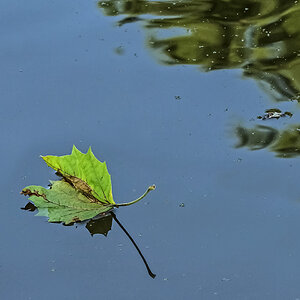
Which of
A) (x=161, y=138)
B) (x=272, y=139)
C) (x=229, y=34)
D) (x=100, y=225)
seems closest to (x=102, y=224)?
(x=100, y=225)

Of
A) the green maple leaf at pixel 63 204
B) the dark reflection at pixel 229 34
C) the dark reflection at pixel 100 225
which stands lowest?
the dark reflection at pixel 100 225

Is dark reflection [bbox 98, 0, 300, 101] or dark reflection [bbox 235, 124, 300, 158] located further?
dark reflection [bbox 98, 0, 300, 101]

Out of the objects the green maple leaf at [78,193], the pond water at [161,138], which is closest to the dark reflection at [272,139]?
the pond water at [161,138]

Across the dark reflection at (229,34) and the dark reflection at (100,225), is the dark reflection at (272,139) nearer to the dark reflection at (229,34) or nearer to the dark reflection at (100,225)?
the dark reflection at (229,34)

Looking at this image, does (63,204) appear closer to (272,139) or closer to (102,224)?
(102,224)

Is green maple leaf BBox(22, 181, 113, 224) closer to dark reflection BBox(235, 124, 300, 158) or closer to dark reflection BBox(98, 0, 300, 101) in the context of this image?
dark reflection BBox(235, 124, 300, 158)

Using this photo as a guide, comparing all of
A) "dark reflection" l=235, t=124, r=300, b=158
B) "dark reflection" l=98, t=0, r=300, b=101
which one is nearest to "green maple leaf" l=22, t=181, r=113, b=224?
"dark reflection" l=235, t=124, r=300, b=158

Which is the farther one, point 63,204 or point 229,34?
point 229,34
